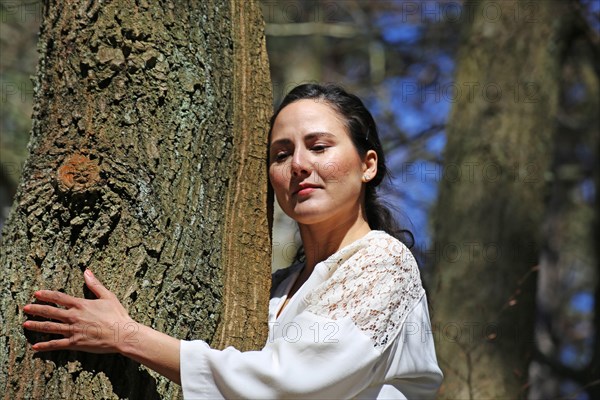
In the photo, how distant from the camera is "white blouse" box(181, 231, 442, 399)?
2.05 m

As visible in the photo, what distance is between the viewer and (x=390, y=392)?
7.39ft

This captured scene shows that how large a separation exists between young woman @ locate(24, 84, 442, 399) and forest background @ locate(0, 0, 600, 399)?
196cm

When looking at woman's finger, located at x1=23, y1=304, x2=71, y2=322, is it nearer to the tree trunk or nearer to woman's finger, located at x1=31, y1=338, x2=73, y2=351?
woman's finger, located at x1=31, y1=338, x2=73, y2=351

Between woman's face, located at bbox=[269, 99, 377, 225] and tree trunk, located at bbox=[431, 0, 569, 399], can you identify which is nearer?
woman's face, located at bbox=[269, 99, 377, 225]

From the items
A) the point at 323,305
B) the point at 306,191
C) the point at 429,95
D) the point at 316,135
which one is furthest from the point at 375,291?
the point at 429,95

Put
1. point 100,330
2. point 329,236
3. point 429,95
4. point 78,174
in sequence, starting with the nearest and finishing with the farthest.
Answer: point 100,330 → point 78,174 → point 329,236 → point 429,95

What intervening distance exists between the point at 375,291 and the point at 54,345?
0.80 meters

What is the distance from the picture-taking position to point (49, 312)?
6.76 feet

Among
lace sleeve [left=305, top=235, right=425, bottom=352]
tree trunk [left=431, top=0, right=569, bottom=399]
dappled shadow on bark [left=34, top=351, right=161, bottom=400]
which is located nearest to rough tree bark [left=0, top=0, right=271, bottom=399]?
dappled shadow on bark [left=34, top=351, right=161, bottom=400]

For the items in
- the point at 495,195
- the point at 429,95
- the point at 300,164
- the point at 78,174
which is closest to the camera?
the point at 78,174

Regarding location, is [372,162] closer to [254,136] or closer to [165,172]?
[254,136]

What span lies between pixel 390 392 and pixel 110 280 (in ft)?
2.56

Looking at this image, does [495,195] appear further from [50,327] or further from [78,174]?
[50,327]

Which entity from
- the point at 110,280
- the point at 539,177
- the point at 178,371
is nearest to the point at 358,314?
the point at 178,371
